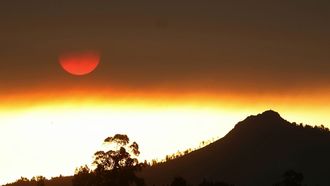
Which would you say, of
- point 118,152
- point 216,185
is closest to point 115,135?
point 118,152

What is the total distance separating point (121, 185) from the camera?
5330 inches

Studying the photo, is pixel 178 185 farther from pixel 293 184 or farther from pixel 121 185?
pixel 293 184

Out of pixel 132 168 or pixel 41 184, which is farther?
pixel 41 184

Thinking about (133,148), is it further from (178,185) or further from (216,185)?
(216,185)

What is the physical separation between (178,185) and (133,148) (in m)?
10.1

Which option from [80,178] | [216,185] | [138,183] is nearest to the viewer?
[138,183]

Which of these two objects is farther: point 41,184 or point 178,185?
point 41,184

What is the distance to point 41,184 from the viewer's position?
16550 centimetres

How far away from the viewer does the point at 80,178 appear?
5723 inches

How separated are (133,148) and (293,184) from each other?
131 ft

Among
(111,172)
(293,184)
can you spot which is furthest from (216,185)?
(111,172)

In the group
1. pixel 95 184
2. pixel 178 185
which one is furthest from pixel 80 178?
pixel 178 185

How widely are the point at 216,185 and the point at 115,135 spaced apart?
26966mm

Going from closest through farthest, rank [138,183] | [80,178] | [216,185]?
[138,183] → [80,178] → [216,185]
